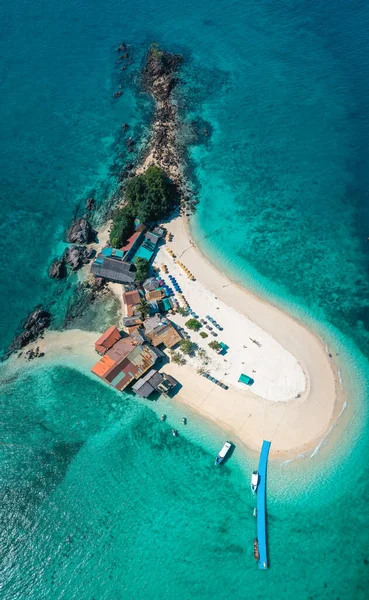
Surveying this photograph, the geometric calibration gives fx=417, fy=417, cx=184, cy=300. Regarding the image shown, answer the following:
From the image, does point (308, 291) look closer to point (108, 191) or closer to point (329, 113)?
point (108, 191)

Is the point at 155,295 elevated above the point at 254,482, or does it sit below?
above

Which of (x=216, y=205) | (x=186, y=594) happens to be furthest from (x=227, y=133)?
(x=186, y=594)

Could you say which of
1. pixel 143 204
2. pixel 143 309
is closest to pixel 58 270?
pixel 143 309

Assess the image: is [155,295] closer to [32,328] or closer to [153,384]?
[153,384]

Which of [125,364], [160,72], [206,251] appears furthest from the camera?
[160,72]

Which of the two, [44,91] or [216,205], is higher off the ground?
[44,91]

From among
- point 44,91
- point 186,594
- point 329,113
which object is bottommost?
point 186,594

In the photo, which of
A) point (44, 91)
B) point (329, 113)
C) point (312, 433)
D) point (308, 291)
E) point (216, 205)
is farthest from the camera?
point (44, 91)
